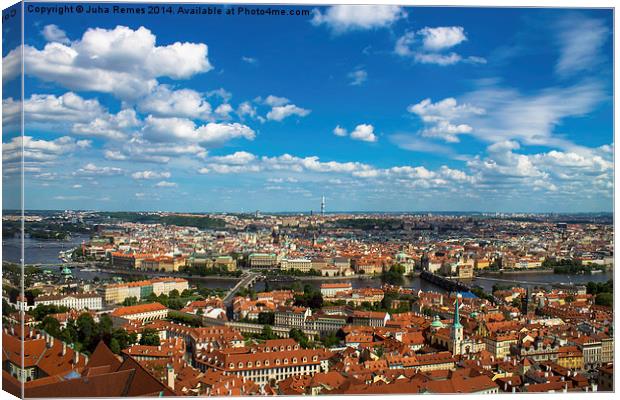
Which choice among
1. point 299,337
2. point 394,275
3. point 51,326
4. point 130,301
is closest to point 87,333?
point 51,326

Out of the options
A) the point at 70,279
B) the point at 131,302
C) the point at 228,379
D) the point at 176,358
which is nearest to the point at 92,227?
the point at 70,279

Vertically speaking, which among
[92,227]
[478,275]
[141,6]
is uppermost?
[141,6]

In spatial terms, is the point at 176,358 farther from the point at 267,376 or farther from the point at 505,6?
the point at 505,6

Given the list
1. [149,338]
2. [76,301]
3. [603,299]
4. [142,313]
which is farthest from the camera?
[76,301]

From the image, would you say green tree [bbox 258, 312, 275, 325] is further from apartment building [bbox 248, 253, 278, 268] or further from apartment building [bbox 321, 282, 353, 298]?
apartment building [bbox 248, 253, 278, 268]

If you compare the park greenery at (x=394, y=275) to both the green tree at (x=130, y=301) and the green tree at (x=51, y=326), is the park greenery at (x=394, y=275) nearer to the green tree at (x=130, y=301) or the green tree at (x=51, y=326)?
the green tree at (x=130, y=301)

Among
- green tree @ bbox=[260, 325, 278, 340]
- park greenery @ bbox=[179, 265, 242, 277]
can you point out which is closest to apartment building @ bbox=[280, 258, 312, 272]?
park greenery @ bbox=[179, 265, 242, 277]

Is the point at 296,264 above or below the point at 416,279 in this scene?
above

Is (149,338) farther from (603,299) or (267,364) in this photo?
(603,299)

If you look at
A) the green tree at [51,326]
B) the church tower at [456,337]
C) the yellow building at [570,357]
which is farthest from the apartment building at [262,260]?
the yellow building at [570,357]

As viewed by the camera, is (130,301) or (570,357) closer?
(570,357)

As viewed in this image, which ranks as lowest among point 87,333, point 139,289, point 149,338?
point 139,289
